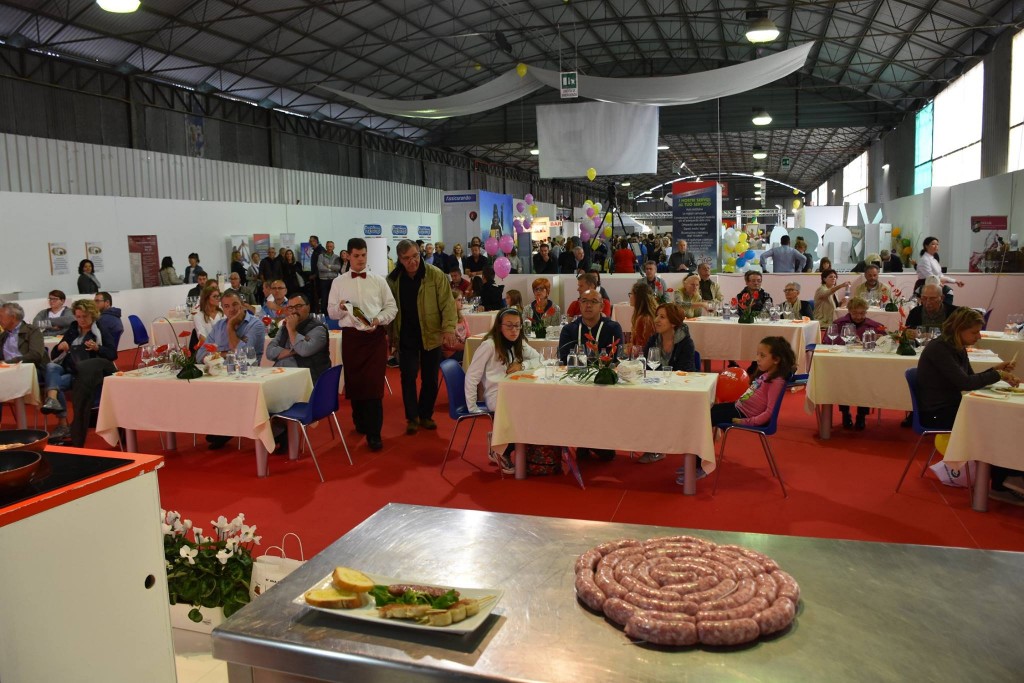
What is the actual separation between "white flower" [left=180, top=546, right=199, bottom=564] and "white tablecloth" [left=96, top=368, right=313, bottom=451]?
2.16 m

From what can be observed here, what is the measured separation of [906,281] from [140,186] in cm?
1344

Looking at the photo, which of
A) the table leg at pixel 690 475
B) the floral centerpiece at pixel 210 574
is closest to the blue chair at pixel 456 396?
the table leg at pixel 690 475

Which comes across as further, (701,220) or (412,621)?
(701,220)

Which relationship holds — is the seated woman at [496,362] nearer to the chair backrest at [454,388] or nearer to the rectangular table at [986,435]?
the chair backrest at [454,388]

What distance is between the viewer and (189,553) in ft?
10.2

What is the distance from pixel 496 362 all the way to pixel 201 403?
1996mm

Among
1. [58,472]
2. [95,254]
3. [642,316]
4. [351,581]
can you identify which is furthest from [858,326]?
[95,254]

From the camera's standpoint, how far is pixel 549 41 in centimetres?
1891

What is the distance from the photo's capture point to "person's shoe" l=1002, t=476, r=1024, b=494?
4.54 m

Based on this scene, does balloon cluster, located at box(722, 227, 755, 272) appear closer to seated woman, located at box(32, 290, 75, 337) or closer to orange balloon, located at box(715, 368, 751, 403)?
orange balloon, located at box(715, 368, 751, 403)

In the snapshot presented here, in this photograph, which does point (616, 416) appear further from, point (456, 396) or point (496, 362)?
point (456, 396)

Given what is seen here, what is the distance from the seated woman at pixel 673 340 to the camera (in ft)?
18.5

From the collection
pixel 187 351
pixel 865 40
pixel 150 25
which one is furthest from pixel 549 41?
pixel 187 351

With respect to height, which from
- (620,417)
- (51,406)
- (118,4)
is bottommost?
(51,406)
